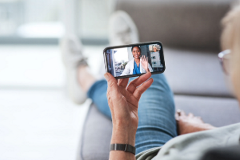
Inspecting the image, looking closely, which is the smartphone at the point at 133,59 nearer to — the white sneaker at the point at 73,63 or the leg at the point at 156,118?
the leg at the point at 156,118

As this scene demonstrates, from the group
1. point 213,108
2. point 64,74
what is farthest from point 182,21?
point 64,74

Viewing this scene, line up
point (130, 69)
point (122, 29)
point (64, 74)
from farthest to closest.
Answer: point (64, 74), point (122, 29), point (130, 69)

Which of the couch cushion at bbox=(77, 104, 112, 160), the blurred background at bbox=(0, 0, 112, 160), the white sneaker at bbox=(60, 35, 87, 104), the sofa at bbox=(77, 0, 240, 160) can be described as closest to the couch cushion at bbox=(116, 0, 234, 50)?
the sofa at bbox=(77, 0, 240, 160)

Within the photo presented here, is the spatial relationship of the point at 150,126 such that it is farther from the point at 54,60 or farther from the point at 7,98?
the point at 54,60

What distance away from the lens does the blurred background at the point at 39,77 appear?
1364 millimetres

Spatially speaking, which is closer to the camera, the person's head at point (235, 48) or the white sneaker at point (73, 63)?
the person's head at point (235, 48)

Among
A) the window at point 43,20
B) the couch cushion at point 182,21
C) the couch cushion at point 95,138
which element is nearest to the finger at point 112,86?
the couch cushion at point 95,138

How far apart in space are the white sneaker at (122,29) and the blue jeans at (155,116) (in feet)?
1.90

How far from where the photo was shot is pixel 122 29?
152 cm

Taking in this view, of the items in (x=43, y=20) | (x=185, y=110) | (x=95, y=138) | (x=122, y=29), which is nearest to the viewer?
(x=95, y=138)

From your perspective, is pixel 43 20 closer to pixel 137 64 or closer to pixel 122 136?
pixel 137 64

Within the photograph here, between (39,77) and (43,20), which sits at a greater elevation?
(43,20)

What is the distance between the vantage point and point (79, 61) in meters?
1.40

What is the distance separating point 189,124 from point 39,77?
1.36m
